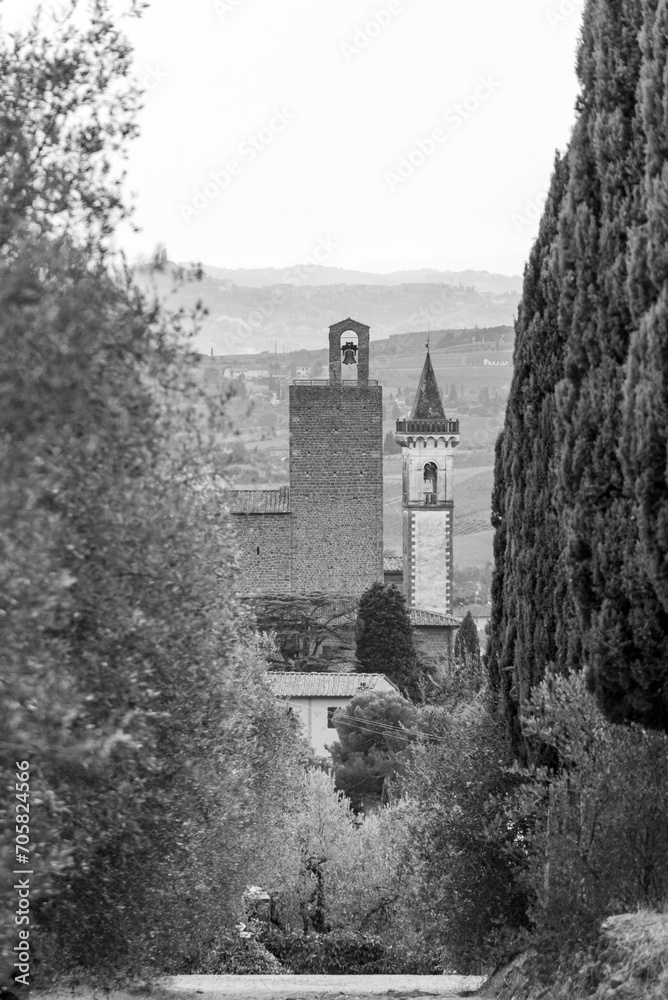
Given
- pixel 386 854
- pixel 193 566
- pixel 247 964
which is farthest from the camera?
pixel 386 854

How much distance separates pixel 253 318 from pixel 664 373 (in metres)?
185

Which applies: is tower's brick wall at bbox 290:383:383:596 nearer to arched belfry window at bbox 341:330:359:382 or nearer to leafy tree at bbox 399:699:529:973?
arched belfry window at bbox 341:330:359:382

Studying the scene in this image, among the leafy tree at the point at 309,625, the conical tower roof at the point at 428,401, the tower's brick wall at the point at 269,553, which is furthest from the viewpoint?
the conical tower roof at the point at 428,401

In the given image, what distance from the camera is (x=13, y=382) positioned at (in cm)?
543

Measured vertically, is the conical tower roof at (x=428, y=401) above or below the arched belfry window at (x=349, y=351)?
below

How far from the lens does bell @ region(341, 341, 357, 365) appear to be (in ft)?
181

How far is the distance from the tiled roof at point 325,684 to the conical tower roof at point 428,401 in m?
23.7

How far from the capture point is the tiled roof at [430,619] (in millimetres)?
55812

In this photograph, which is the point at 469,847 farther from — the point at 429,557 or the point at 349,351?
the point at 429,557

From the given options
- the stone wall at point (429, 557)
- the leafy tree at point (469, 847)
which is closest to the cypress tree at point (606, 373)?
the leafy tree at point (469, 847)

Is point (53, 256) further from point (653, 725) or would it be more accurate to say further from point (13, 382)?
point (653, 725)

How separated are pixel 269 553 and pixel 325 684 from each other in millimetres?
8317

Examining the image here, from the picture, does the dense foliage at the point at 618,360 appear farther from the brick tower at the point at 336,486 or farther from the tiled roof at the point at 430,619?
the tiled roof at the point at 430,619

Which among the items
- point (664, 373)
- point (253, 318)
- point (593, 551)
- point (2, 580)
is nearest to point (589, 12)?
point (664, 373)
